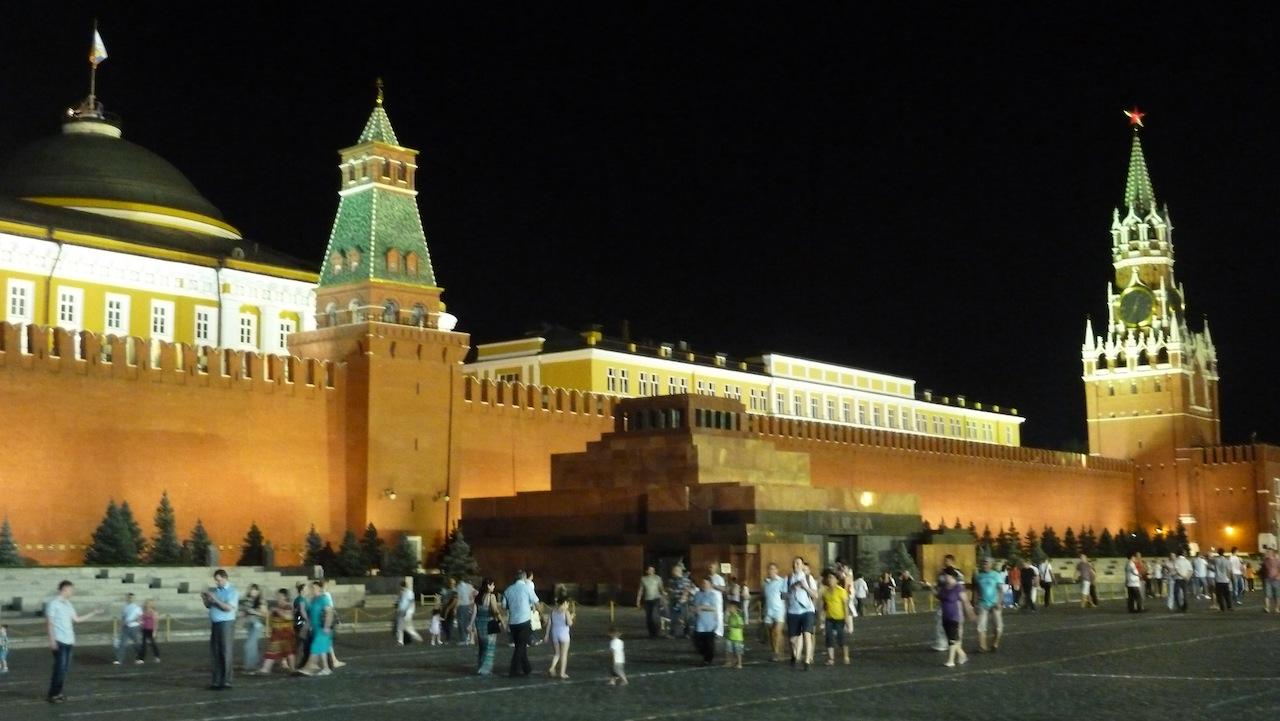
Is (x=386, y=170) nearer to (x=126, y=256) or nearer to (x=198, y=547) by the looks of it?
(x=126, y=256)

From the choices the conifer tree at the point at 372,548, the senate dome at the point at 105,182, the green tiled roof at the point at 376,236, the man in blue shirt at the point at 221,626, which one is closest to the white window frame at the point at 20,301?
the senate dome at the point at 105,182

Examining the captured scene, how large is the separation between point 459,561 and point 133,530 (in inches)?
224

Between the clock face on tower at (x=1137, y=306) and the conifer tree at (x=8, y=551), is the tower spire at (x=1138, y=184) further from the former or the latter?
the conifer tree at (x=8, y=551)

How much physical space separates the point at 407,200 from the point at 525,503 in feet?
24.9


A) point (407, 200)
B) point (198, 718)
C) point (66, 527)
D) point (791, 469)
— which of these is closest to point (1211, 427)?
point (791, 469)

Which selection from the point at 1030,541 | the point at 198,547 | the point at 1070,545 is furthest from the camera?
the point at 1070,545

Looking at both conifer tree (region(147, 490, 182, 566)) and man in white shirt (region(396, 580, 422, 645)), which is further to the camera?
conifer tree (region(147, 490, 182, 566))

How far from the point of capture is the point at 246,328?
4019 centimetres

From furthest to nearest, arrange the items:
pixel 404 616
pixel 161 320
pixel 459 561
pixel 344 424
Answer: pixel 161 320
pixel 344 424
pixel 459 561
pixel 404 616

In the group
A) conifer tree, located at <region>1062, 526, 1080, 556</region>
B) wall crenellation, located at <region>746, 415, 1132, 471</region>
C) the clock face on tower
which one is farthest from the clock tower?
conifer tree, located at <region>1062, 526, 1080, 556</region>

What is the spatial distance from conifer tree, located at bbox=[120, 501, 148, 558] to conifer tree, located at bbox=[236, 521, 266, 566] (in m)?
1.99

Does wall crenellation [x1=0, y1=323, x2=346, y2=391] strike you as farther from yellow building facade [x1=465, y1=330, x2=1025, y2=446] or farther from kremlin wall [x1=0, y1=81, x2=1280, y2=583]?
yellow building facade [x1=465, y1=330, x2=1025, y2=446]

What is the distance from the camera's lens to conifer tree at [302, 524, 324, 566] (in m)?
28.5

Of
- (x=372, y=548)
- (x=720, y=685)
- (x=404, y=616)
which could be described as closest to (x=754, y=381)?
(x=372, y=548)
